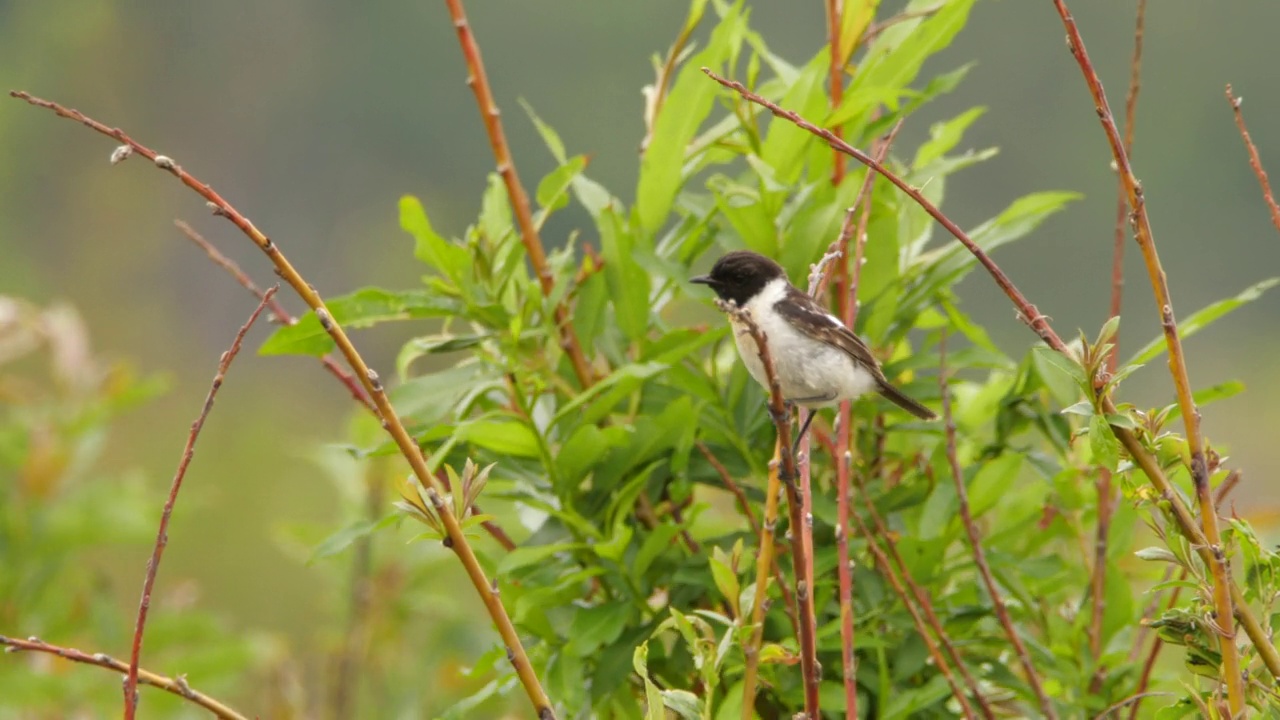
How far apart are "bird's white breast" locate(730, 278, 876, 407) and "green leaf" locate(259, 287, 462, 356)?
1.66ft

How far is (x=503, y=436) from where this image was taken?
206 centimetres

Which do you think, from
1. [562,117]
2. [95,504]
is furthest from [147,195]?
[95,504]

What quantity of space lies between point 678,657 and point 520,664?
2.44 ft

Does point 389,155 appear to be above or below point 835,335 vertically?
above

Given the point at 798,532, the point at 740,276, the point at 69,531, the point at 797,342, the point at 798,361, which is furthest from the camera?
the point at 69,531

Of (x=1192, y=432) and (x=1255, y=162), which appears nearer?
(x=1192, y=432)

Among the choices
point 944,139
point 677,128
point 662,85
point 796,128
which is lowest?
point 944,139

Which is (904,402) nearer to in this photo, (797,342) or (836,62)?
(797,342)

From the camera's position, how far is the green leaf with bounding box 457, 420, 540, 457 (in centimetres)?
203

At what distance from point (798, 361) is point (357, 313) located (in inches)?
35.6

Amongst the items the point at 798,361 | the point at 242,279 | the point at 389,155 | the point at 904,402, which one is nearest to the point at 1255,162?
the point at 904,402

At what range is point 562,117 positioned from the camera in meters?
28.8

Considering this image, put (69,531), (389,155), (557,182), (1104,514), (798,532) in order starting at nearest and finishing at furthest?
(798,532) → (1104,514) → (557,182) → (69,531) → (389,155)

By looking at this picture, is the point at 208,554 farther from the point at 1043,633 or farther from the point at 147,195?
the point at 147,195
